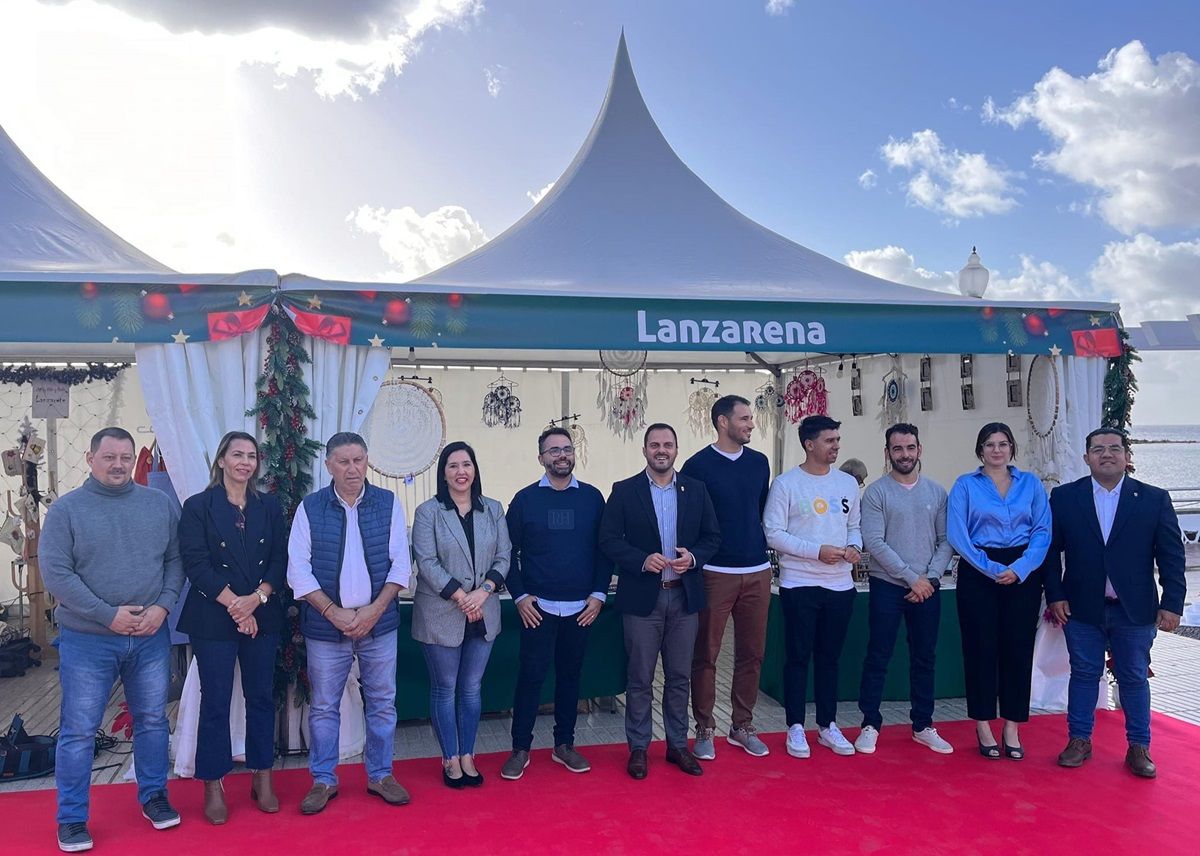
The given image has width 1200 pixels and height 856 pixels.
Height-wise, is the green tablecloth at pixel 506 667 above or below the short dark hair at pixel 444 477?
below

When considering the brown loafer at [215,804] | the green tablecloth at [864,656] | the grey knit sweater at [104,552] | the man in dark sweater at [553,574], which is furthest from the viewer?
the green tablecloth at [864,656]

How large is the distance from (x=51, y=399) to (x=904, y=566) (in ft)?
18.8

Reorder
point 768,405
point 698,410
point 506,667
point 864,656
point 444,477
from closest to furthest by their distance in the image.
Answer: point 444,477 < point 506,667 < point 864,656 < point 698,410 < point 768,405

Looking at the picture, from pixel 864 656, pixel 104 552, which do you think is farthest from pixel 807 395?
pixel 104 552

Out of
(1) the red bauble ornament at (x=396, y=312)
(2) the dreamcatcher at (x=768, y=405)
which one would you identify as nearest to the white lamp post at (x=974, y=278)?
(2) the dreamcatcher at (x=768, y=405)

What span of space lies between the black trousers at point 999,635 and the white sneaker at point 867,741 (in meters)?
0.45

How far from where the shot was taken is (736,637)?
3.75m

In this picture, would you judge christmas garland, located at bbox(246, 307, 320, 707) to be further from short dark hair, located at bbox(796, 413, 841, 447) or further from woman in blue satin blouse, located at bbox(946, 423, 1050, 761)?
woman in blue satin blouse, located at bbox(946, 423, 1050, 761)

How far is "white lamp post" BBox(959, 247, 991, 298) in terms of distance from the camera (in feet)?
17.9

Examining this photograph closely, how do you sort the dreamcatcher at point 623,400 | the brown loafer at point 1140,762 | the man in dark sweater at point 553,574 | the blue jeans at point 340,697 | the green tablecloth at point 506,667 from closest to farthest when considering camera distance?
the blue jeans at point 340,697 → the man in dark sweater at point 553,574 → the brown loafer at point 1140,762 → the green tablecloth at point 506,667 → the dreamcatcher at point 623,400

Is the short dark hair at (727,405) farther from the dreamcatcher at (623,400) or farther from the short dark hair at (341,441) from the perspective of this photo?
the dreamcatcher at (623,400)

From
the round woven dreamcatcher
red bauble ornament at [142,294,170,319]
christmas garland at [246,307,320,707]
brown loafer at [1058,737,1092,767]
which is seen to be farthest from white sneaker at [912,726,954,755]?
red bauble ornament at [142,294,170,319]

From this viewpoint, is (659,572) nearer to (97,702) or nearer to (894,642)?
(894,642)

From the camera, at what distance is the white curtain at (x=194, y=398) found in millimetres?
3535
